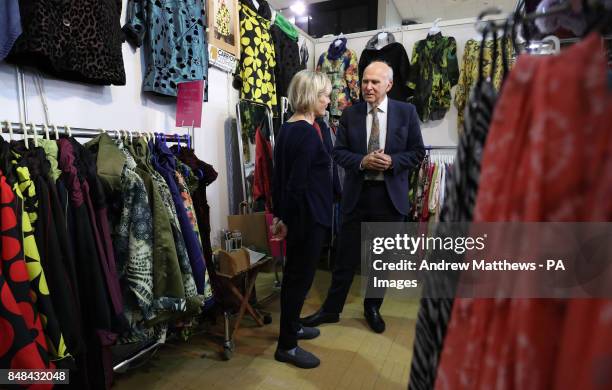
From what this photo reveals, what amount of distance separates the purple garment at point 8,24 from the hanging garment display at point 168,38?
0.64 meters

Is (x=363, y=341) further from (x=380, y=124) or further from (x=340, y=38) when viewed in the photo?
(x=340, y=38)

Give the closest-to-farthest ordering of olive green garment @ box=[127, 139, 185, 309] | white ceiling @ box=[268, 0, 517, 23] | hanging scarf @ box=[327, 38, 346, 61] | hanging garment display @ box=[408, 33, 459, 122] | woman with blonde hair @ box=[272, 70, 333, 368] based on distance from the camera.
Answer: olive green garment @ box=[127, 139, 185, 309], woman with blonde hair @ box=[272, 70, 333, 368], hanging garment display @ box=[408, 33, 459, 122], hanging scarf @ box=[327, 38, 346, 61], white ceiling @ box=[268, 0, 517, 23]

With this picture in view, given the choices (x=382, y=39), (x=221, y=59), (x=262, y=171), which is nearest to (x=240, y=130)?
(x=262, y=171)

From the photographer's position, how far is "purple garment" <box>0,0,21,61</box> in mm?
1246

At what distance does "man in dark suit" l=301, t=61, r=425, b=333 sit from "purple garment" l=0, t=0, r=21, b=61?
1.62m

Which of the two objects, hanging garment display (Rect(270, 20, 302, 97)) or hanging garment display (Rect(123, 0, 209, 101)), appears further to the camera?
hanging garment display (Rect(270, 20, 302, 97))

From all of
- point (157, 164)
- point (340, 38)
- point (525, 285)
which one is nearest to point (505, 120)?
point (525, 285)

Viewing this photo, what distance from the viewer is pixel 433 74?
3316 mm

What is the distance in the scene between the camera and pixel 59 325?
1114 millimetres

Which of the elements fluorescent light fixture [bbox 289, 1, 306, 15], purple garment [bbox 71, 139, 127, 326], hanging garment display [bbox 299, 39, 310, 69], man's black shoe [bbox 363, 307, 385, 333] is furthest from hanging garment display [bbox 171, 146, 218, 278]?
fluorescent light fixture [bbox 289, 1, 306, 15]

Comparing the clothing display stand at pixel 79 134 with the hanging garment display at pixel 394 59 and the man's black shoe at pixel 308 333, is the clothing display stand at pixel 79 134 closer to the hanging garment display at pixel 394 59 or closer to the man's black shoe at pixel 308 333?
the man's black shoe at pixel 308 333

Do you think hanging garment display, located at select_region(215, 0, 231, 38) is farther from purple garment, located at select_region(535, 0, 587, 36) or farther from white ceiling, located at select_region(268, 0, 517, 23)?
white ceiling, located at select_region(268, 0, 517, 23)

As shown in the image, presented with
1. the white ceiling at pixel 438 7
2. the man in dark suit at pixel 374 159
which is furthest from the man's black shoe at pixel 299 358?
the white ceiling at pixel 438 7

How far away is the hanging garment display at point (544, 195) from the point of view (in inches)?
15.6
